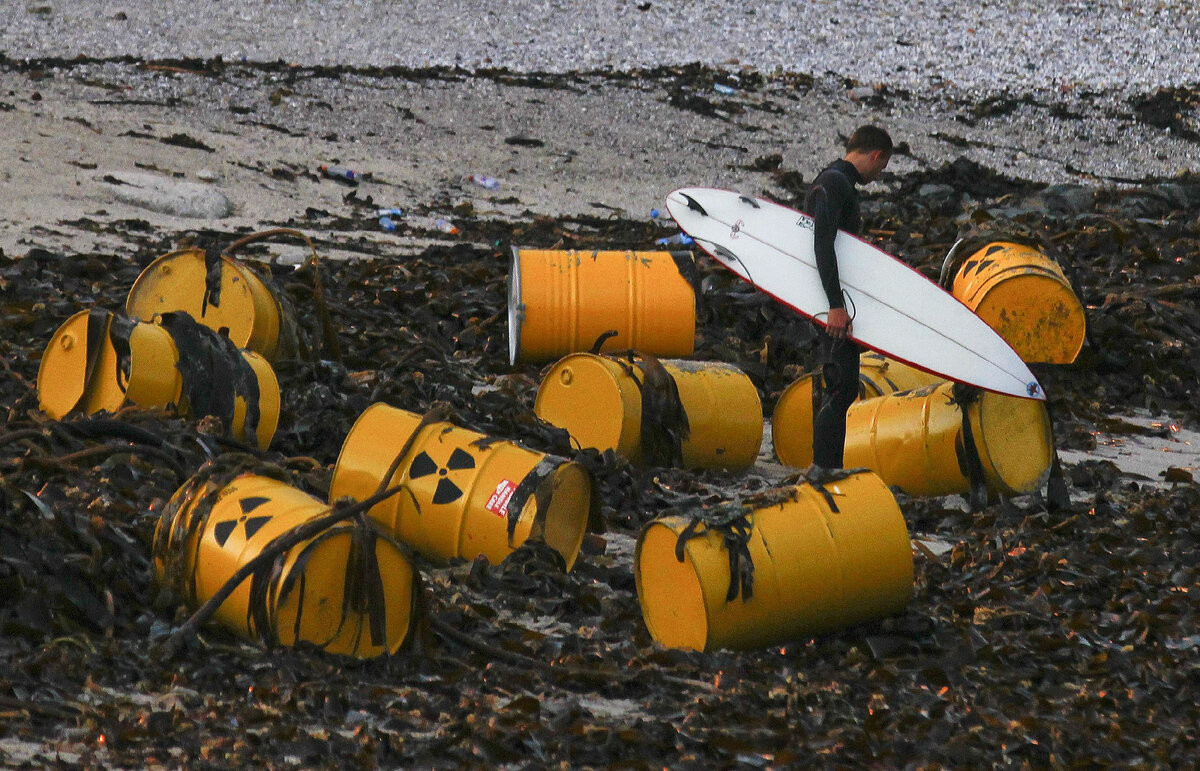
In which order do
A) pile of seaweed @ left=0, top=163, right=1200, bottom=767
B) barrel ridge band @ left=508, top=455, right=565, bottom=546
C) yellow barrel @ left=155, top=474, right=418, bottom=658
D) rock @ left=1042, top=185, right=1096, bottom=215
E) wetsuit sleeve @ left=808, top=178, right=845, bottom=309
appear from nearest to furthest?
pile of seaweed @ left=0, top=163, right=1200, bottom=767 < yellow barrel @ left=155, top=474, right=418, bottom=658 < barrel ridge band @ left=508, top=455, right=565, bottom=546 < wetsuit sleeve @ left=808, top=178, right=845, bottom=309 < rock @ left=1042, top=185, right=1096, bottom=215

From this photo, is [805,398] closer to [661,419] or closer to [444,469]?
[661,419]

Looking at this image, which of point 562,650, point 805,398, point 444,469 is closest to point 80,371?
point 444,469

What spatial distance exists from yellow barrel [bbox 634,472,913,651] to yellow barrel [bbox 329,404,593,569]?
0.48 meters

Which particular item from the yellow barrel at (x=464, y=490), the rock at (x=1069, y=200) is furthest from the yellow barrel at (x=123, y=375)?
the rock at (x=1069, y=200)

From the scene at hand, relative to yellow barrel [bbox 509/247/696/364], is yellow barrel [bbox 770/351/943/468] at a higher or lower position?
lower

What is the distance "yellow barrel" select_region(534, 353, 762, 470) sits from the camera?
562 centimetres

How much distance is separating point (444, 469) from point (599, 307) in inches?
103

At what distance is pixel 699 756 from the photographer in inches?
129

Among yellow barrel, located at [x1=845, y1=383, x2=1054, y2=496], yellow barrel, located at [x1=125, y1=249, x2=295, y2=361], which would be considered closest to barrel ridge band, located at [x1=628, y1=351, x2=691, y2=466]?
yellow barrel, located at [x1=845, y1=383, x2=1054, y2=496]

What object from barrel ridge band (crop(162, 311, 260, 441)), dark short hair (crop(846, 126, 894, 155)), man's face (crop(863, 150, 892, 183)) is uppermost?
dark short hair (crop(846, 126, 894, 155))

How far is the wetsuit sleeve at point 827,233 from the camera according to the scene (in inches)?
203

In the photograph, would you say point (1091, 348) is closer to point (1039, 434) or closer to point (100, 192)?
point (1039, 434)

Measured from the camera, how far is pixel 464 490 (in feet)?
14.7

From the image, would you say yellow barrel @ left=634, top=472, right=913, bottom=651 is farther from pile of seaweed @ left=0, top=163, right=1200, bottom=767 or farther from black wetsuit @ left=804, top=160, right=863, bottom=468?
black wetsuit @ left=804, top=160, right=863, bottom=468
